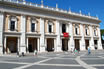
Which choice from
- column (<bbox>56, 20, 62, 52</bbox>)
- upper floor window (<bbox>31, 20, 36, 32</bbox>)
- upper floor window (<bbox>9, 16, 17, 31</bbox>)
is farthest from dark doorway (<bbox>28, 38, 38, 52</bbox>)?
upper floor window (<bbox>9, 16, 17, 31</bbox>)

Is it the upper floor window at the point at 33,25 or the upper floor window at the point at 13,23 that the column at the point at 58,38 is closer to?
the upper floor window at the point at 33,25

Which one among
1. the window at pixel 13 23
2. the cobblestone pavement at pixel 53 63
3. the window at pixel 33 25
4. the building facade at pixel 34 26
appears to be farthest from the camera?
the window at pixel 33 25

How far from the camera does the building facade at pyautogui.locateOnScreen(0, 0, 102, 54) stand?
23734mm

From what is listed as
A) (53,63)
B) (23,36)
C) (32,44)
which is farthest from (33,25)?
(53,63)

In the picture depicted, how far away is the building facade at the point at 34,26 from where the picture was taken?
77.9 ft

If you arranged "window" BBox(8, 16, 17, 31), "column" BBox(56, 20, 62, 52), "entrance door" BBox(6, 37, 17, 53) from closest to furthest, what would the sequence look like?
1. "window" BBox(8, 16, 17, 31)
2. "entrance door" BBox(6, 37, 17, 53)
3. "column" BBox(56, 20, 62, 52)

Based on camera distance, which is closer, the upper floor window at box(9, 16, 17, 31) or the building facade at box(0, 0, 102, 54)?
the building facade at box(0, 0, 102, 54)

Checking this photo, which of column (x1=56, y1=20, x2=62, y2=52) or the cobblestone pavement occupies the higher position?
column (x1=56, y1=20, x2=62, y2=52)

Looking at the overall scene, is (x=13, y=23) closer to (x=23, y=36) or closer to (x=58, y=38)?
(x=23, y=36)

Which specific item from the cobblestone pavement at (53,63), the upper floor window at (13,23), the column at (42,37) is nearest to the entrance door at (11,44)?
the upper floor window at (13,23)

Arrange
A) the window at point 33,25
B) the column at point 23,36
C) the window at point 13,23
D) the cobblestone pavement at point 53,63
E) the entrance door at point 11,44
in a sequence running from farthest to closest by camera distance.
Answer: the window at point 33,25 → the entrance door at point 11,44 → the column at point 23,36 → the window at point 13,23 → the cobblestone pavement at point 53,63

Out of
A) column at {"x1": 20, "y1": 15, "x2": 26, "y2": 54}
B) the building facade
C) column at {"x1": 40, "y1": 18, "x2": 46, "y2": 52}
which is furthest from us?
column at {"x1": 40, "y1": 18, "x2": 46, "y2": 52}

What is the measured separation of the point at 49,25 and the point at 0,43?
14.1 m

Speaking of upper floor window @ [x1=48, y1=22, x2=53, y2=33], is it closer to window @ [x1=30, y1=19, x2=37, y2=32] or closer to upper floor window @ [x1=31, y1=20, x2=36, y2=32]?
window @ [x1=30, y1=19, x2=37, y2=32]
